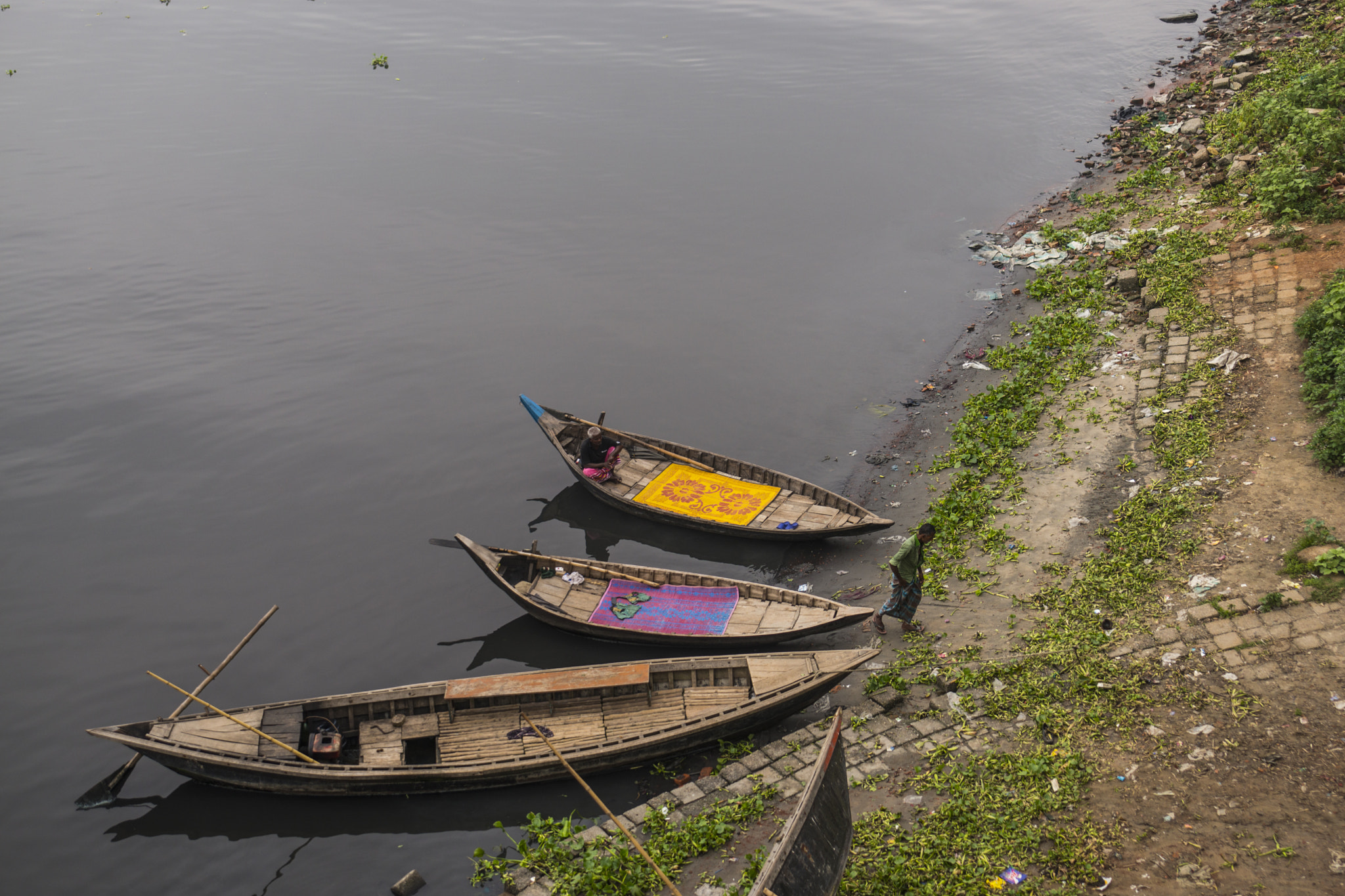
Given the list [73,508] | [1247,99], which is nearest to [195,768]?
[73,508]

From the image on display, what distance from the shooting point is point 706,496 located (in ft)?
44.6

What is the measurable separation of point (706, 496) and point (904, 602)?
4.16 metres

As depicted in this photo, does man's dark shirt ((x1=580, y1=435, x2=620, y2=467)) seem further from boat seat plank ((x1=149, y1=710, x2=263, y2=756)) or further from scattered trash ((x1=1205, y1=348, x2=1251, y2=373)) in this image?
scattered trash ((x1=1205, y1=348, x2=1251, y2=373))

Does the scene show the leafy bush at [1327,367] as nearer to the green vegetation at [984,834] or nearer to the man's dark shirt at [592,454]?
the green vegetation at [984,834]

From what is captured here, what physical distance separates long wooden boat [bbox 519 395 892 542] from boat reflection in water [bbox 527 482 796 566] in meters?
0.39

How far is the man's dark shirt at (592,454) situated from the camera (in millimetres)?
14039

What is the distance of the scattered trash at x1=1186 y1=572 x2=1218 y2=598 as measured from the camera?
9359 mm

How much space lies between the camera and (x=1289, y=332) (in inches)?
494

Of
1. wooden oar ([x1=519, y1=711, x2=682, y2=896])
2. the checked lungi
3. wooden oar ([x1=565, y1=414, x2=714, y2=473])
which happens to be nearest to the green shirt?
the checked lungi

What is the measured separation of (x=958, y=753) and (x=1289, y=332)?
352 inches

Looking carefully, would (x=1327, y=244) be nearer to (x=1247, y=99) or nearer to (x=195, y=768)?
(x=1247, y=99)

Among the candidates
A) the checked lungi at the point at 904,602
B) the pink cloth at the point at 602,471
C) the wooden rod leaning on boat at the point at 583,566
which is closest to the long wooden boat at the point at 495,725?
the checked lungi at the point at 904,602

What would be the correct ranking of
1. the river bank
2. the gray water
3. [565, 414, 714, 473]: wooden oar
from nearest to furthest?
1. the river bank
2. the gray water
3. [565, 414, 714, 473]: wooden oar

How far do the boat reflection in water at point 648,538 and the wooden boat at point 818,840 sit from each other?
6.05 metres
